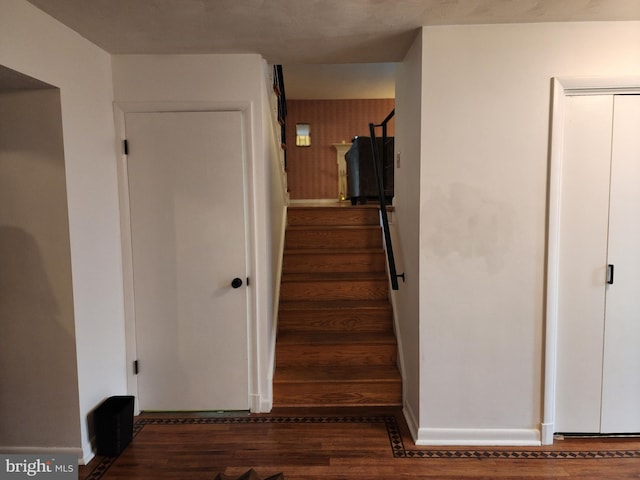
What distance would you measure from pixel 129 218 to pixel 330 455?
6.48 ft

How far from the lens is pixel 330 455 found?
7.38 ft

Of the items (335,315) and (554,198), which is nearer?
(554,198)

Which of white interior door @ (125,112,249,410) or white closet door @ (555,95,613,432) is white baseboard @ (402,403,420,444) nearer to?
white closet door @ (555,95,613,432)

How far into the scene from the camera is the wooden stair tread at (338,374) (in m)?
2.82

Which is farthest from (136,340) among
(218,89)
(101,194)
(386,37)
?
(386,37)

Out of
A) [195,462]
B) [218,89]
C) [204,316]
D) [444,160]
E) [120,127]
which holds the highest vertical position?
[218,89]

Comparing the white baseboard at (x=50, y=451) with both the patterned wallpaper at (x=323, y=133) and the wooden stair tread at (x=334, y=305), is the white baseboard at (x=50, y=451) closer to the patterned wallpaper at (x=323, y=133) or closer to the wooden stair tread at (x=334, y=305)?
the wooden stair tread at (x=334, y=305)

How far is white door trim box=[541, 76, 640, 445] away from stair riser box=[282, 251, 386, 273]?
1510 mm

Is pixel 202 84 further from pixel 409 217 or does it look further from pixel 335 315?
pixel 335 315

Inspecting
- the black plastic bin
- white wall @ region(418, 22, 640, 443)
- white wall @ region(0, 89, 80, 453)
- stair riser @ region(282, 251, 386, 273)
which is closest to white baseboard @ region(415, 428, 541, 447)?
white wall @ region(418, 22, 640, 443)

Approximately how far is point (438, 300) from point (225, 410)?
5.41 feet

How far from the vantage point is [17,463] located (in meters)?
1.99

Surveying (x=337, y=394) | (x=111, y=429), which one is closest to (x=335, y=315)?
(x=337, y=394)

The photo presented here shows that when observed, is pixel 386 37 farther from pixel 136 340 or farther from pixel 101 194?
pixel 136 340
